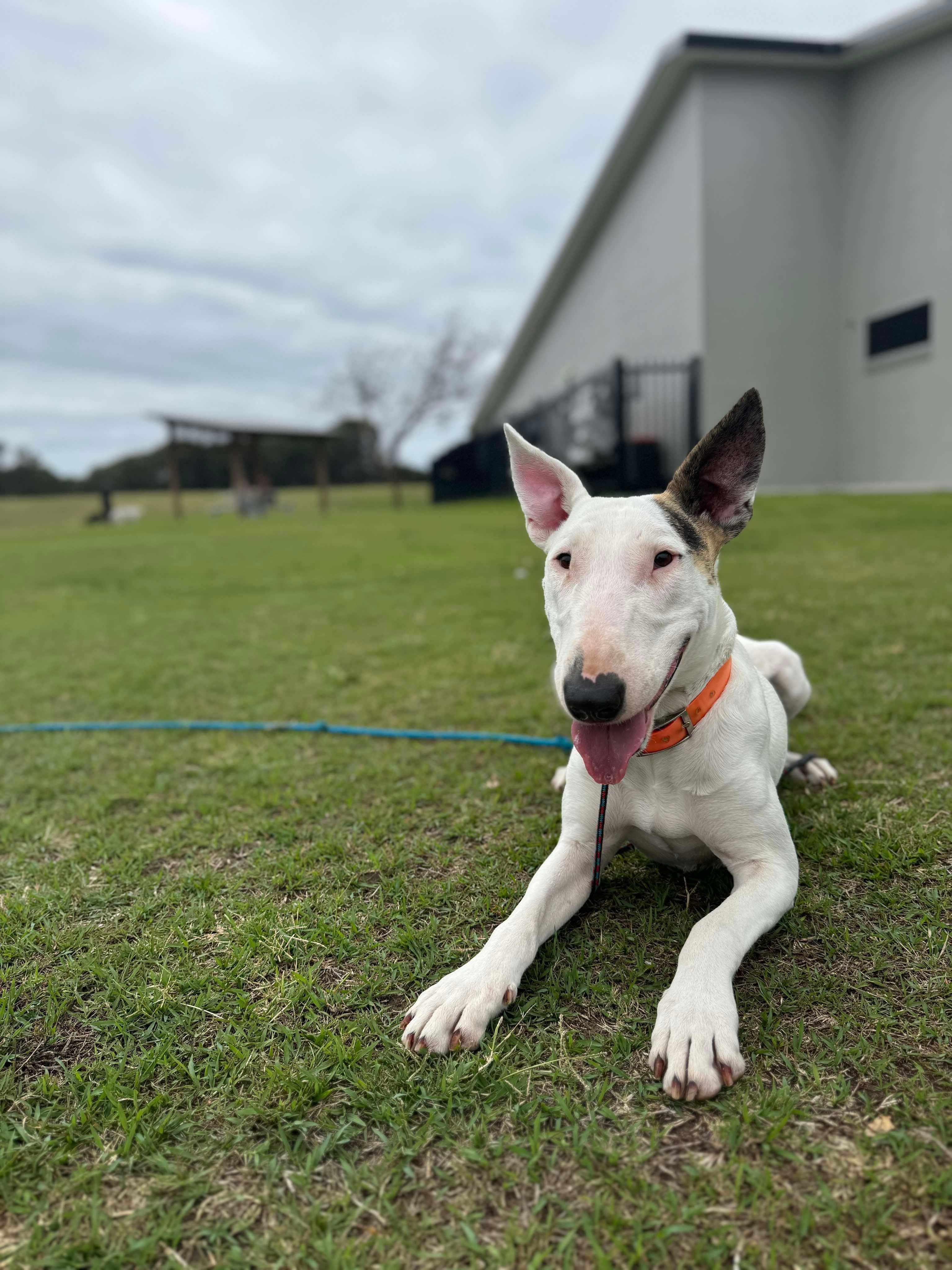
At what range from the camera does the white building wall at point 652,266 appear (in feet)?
55.6

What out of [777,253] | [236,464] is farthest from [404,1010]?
[236,464]

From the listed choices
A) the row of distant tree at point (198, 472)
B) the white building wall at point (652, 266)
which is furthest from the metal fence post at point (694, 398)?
the row of distant tree at point (198, 472)

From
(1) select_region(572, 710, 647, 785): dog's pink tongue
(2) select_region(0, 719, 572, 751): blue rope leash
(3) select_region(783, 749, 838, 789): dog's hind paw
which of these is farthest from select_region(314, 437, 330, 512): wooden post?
(1) select_region(572, 710, 647, 785): dog's pink tongue

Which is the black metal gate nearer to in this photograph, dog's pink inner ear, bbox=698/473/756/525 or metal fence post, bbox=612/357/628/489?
metal fence post, bbox=612/357/628/489

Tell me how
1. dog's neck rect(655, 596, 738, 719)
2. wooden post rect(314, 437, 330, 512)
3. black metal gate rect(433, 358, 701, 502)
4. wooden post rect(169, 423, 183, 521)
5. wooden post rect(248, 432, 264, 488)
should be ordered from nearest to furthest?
dog's neck rect(655, 596, 738, 719)
black metal gate rect(433, 358, 701, 502)
wooden post rect(169, 423, 183, 521)
wooden post rect(314, 437, 330, 512)
wooden post rect(248, 432, 264, 488)

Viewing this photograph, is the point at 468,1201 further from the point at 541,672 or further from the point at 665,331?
the point at 665,331

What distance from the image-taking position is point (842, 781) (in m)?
2.99

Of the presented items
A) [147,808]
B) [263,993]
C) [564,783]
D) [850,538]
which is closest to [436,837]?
[564,783]

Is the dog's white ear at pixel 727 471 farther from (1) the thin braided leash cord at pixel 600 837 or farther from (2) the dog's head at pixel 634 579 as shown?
(1) the thin braided leash cord at pixel 600 837

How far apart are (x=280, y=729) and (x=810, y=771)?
8.51ft

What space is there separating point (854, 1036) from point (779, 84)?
1954 cm

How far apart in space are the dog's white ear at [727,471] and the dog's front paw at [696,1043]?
3.78 ft

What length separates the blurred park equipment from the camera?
14.6 meters

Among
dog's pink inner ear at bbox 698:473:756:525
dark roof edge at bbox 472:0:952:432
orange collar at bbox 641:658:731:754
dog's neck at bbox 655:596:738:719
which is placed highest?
dark roof edge at bbox 472:0:952:432
